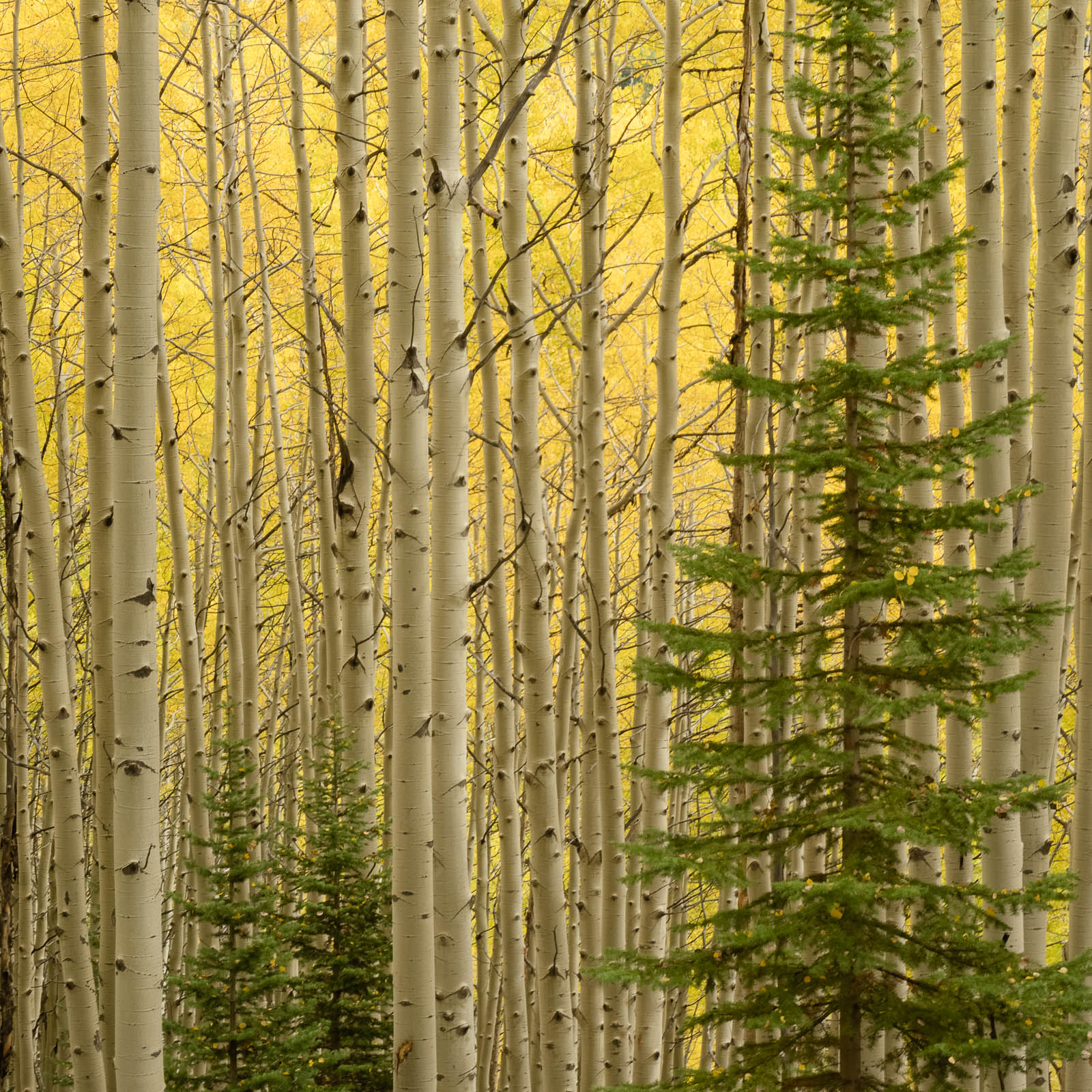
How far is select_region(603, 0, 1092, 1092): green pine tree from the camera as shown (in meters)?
2.43

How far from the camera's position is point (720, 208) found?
8.66 metres

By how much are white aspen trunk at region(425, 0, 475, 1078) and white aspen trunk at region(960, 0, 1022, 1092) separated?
1.50 metres

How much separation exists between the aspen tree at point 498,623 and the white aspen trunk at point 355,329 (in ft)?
1.45

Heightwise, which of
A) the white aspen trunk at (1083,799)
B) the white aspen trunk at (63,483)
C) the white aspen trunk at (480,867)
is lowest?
the white aspen trunk at (480,867)

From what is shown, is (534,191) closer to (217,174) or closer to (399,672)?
(217,174)

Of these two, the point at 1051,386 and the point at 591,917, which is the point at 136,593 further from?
the point at 1051,386

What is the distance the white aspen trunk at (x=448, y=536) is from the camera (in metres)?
3.07

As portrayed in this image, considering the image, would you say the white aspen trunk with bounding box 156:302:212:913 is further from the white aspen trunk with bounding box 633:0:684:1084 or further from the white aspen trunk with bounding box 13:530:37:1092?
the white aspen trunk with bounding box 633:0:684:1084

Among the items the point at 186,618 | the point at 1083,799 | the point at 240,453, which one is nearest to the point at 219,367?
the point at 240,453

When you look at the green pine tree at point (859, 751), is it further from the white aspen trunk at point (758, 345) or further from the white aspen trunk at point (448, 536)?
the white aspen trunk at point (758, 345)

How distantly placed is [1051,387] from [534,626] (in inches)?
76.2

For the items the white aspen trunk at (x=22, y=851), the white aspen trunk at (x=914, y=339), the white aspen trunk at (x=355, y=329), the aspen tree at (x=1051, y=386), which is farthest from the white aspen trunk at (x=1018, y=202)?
the white aspen trunk at (x=22, y=851)

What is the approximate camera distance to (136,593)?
2777 millimetres

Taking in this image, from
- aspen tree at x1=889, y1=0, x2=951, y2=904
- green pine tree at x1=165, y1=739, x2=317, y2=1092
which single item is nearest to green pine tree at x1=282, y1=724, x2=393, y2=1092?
green pine tree at x1=165, y1=739, x2=317, y2=1092
